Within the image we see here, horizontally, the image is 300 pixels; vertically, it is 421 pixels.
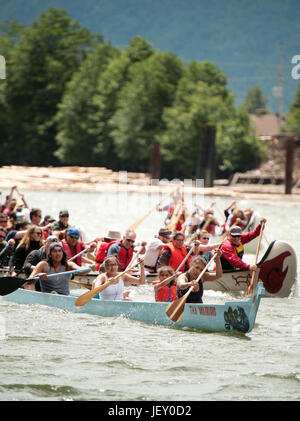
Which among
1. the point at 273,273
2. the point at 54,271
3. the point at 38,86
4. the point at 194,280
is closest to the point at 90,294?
the point at 54,271

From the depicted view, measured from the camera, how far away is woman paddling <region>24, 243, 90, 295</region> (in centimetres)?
1060

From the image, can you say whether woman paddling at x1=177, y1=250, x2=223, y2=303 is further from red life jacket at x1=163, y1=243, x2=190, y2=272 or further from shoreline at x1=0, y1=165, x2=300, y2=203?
shoreline at x1=0, y1=165, x2=300, y2=203

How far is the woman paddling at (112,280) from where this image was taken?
414 inches

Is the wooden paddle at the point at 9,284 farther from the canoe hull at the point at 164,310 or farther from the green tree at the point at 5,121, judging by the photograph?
the green tree at the point at 5,121

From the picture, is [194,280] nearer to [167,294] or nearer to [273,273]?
[167,294]

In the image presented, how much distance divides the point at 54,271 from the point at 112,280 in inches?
37.3

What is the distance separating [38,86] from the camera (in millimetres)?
68562

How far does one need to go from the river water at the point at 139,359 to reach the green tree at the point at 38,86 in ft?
182

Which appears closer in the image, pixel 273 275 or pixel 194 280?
pixel 194 280

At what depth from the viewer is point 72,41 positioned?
2778 inches

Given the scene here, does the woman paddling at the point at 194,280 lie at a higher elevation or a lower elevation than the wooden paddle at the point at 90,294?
higher

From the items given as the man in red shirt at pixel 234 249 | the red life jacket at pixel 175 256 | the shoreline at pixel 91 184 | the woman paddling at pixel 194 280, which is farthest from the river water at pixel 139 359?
the shoreline at pixel 91 184

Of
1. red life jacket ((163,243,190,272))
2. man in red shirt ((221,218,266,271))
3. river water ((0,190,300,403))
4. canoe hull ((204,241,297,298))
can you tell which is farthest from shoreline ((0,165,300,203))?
river water ((0,190,300,403))
